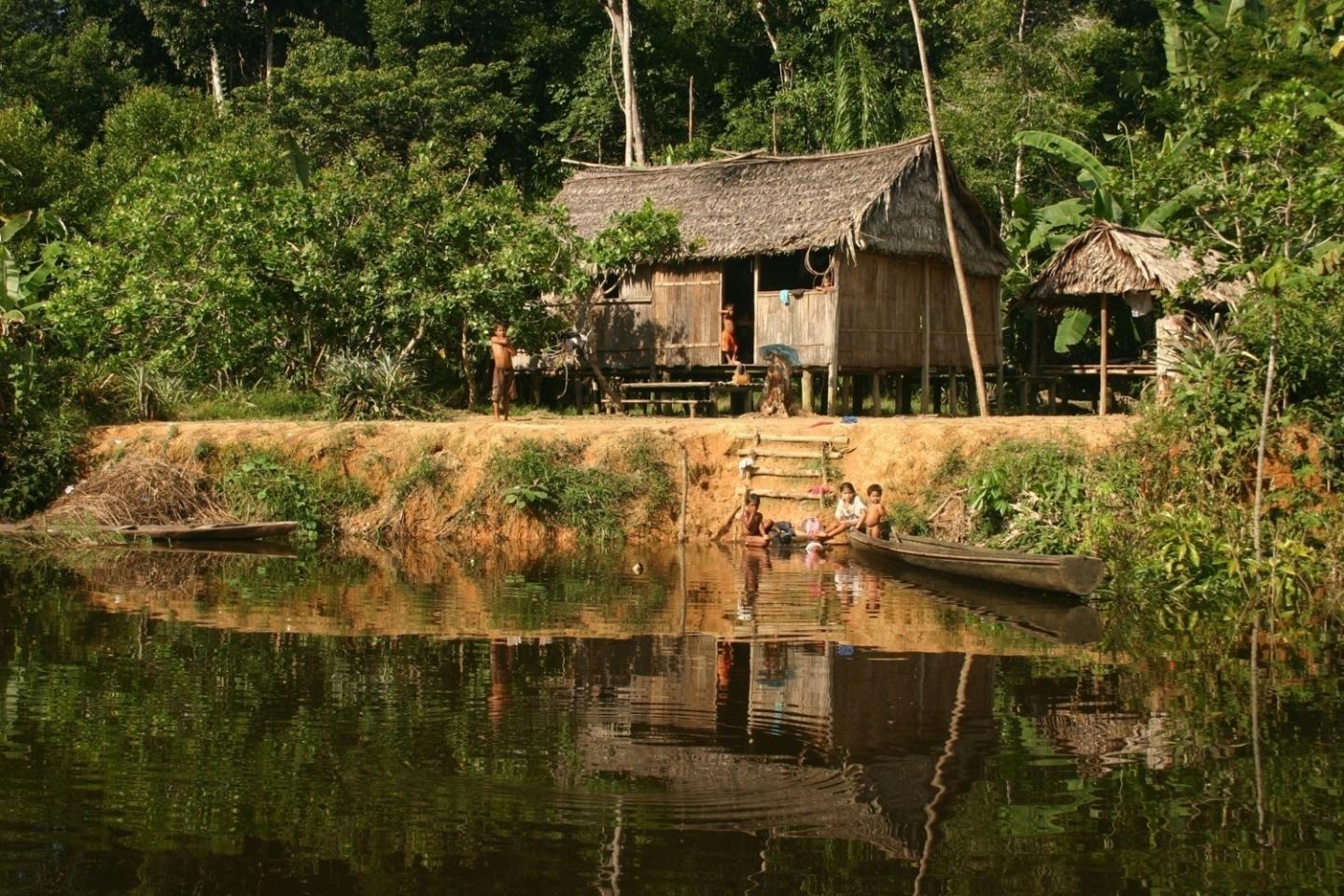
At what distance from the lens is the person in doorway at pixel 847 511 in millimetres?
16906

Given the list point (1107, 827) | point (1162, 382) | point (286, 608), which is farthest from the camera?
point (1162, 382)

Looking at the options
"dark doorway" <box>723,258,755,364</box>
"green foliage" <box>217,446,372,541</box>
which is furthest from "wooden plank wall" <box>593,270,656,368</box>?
"green foliage" <box>217,446,372,541</box>

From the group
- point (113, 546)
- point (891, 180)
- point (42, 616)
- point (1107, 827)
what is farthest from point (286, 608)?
point (891, 180)

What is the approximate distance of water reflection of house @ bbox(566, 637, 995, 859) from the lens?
23.6 ft

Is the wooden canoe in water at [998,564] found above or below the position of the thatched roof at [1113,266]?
below

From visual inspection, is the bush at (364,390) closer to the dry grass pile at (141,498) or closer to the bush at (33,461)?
the dry grass pile at (141,498)

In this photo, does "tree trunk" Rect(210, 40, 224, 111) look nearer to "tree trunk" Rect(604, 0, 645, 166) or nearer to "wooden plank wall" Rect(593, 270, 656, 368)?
"tree trunk" Rect(604, 0, 645, 166)

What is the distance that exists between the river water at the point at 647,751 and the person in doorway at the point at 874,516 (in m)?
2.98

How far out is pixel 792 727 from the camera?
8812 millimetres

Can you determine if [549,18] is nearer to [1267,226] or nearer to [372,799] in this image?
[1267,226]

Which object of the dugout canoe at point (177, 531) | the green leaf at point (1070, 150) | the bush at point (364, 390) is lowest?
the dugout canoe at point (177, 531)

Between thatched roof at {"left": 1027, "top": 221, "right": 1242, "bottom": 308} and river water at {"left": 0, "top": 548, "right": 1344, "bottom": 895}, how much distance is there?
8058mm

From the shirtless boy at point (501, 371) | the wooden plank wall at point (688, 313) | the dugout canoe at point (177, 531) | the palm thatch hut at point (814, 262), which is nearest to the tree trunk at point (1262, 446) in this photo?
the palm thatch hut at point (814, 262)

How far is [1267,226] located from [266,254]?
12.6 m
